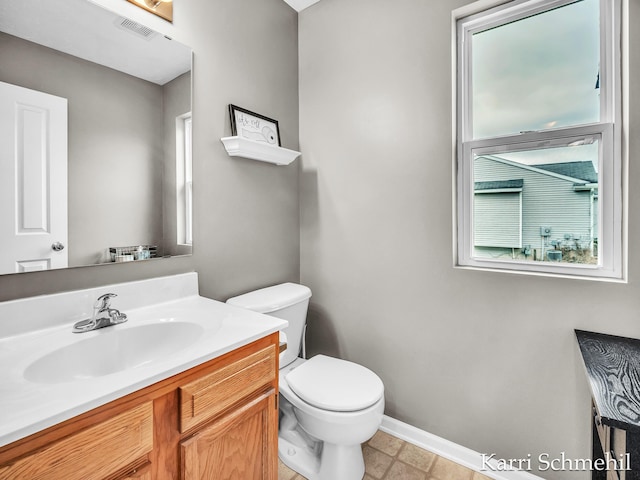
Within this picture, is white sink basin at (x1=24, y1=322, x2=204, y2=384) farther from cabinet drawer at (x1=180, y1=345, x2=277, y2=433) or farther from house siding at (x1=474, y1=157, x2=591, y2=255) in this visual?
house siding at (x1=474, y1=157, x2=591, y2=255)

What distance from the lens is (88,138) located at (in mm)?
1165

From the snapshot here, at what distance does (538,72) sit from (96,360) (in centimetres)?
212

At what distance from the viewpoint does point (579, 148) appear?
1.38 m

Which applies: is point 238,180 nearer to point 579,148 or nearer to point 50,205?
point 50,205

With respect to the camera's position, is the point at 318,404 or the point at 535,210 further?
the point at 535,210

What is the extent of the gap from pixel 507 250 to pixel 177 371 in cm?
149

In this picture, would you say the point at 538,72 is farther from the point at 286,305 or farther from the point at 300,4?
the point at 286,305

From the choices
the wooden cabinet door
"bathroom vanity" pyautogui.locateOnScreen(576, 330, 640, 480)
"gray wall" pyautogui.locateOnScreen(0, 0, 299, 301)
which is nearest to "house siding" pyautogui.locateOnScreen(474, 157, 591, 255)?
"bathroom vanity" pyautogui.locateOnScreen(576, 330, 640, 480)

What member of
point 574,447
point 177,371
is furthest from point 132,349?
point 574,447

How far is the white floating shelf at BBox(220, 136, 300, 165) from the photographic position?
159 cm

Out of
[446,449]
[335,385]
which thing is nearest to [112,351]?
[335,385]

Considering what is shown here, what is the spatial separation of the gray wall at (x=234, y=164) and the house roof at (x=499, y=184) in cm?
108

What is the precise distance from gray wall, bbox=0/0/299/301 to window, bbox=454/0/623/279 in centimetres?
100

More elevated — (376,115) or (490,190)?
(376,115)
